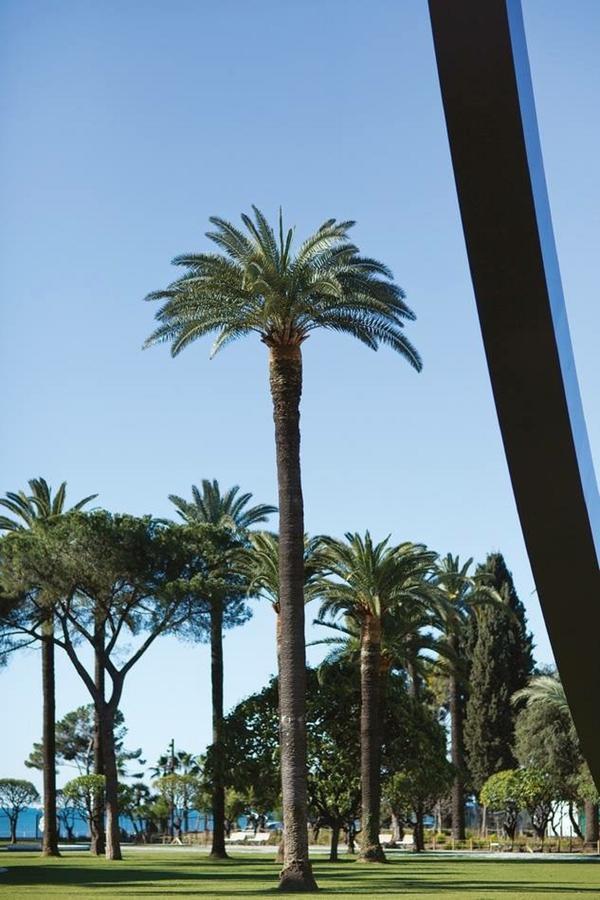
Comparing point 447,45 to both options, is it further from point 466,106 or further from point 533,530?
point 533,530

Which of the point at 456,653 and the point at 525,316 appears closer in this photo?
the point at 525,316

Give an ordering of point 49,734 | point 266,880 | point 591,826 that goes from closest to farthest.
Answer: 1. point 266,880
2. point 49,734
3. point 591,826

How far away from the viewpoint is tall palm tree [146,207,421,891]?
88.1ft

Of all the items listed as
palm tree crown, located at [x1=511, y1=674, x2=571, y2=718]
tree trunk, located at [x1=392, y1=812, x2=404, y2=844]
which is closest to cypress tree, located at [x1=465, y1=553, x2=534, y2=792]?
tree trunk, located at [x1=392, y1=812, x2=404, y2=844]

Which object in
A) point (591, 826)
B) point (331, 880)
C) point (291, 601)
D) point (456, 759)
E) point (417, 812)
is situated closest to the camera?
point (291, 601)

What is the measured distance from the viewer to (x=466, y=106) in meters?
4.32

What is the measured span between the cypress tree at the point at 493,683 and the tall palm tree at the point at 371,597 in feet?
95.2

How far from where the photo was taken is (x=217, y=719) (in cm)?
4938

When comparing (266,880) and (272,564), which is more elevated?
(272,564)

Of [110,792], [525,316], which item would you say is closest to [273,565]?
[110,792]

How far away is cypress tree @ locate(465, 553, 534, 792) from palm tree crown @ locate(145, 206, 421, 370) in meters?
41.8

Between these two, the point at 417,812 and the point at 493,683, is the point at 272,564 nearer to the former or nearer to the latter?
the point at 417,812

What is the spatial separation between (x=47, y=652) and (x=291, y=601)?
25368 mm

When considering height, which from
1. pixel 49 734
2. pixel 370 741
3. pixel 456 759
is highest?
pixel 49 734
